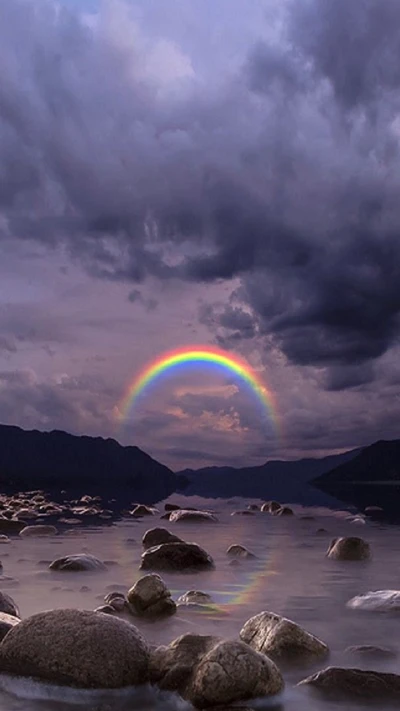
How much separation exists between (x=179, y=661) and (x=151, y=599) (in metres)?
3.68

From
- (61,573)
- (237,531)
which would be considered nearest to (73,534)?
(237,531)

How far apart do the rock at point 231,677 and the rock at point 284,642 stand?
4.29 ft

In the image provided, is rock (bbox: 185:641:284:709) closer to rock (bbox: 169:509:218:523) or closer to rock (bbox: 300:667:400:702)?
rock (bbox: 300:667:400:702)

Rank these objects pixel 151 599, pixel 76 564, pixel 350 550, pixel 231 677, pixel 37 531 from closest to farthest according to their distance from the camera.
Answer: pixel 231 677 < pixel 151 599 < pixel 76 564 < pixel 350 550 < pixel 37 531

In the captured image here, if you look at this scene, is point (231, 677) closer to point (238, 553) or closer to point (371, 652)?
point (371, 652)

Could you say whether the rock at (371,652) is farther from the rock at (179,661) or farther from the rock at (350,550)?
the rock at (350,550)

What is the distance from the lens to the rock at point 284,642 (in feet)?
27.9

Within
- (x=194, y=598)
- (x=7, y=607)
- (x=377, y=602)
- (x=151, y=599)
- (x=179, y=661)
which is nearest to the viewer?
(x=179, y=661)

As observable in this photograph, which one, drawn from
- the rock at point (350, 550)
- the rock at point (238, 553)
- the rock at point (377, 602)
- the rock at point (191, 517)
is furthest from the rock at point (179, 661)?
the rock at point (191, 517)

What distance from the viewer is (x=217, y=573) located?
645 inches

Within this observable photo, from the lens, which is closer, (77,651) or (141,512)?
(77,651)

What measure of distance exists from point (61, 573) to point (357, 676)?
9.69 metres

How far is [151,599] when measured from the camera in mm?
11125

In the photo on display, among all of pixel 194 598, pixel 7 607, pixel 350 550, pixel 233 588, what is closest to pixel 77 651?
pixel 7 607
